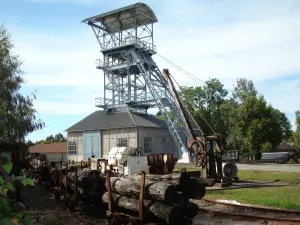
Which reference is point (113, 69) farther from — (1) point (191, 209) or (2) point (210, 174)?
(1) point (191, 209)

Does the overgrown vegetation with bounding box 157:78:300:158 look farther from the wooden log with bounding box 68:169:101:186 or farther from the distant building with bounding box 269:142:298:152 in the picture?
the wooden log with bounding box 68:169:101:186

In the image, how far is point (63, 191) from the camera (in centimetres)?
1393

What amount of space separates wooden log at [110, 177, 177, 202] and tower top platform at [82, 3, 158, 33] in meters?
35.6

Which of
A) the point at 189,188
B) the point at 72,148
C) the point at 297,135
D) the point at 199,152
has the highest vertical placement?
the point at 297,135

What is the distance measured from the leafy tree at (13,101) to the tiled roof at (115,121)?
19.1 m

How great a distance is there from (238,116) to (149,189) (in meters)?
43.5

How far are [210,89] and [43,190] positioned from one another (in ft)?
148

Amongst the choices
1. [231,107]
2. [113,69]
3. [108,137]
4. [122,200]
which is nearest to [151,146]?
[108,137]

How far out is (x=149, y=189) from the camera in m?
8.00

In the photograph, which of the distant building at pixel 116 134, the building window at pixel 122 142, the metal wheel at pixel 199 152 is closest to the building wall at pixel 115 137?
the distant building at pixel 116 134

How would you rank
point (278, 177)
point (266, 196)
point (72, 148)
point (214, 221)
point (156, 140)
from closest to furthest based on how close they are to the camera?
point (214, 221), point (266, 196), point (278, 177), point (156, 140), point (72, 148)

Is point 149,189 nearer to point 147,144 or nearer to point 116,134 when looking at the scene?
point 147,144

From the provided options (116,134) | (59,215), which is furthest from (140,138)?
(59,215)

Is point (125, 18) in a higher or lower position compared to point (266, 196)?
higher
